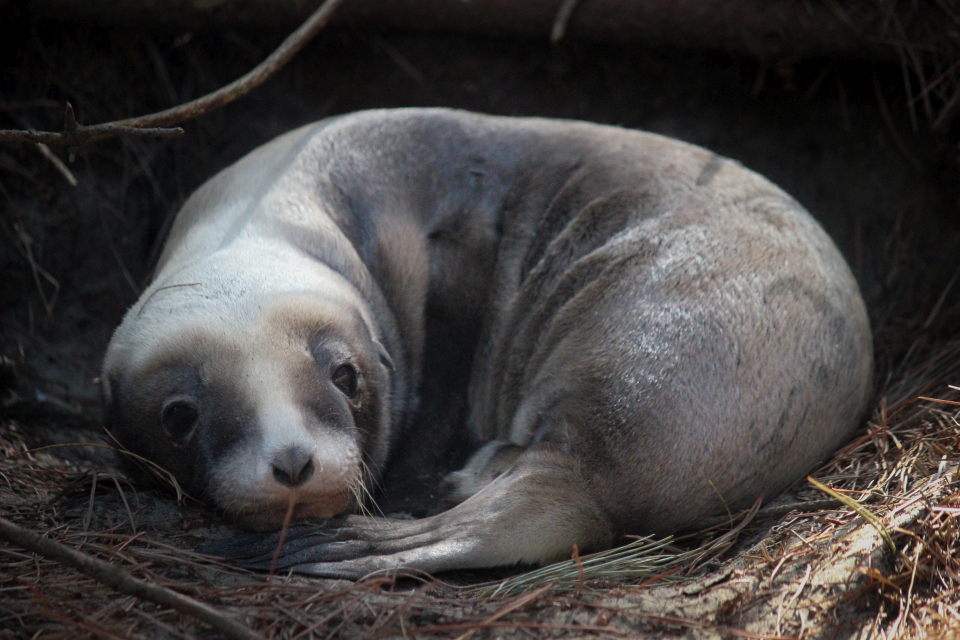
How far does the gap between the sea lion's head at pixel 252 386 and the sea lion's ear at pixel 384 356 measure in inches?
1.3

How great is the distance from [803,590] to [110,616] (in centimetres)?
187

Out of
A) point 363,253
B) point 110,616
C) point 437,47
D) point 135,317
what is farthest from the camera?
point 437,47

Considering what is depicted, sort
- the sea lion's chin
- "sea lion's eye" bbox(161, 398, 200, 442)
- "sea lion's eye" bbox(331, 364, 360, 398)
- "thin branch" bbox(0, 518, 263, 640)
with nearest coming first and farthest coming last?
"thin branch" bbox(0, 518, 263, 640)
the sea lion's chin
"sea lion's eye" bbox(161, 398, 200, 442)
"sea lion's eye" bbox(331, 364, 360, 398)

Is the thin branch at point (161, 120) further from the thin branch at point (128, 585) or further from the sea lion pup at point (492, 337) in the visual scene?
the thin branch at point (128, 585)

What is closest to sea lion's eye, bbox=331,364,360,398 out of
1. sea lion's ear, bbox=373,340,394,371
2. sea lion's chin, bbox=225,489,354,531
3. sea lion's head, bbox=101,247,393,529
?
sea lion's head, bbox=101,247,393,529

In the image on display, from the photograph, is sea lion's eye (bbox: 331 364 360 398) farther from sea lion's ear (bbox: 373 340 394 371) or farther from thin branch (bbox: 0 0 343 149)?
thin branch (bbox: 0 0 343 149)

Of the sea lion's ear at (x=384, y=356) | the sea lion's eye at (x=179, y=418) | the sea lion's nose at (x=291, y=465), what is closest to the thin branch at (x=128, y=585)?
the sea lion's nose at (x=291, y=465)

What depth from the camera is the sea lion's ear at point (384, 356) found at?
3270 millimetres

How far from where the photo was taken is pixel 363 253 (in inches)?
140

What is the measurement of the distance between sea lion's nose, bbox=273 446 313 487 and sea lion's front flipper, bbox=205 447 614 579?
23 centimetres

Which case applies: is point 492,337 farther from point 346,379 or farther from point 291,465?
point 291,465

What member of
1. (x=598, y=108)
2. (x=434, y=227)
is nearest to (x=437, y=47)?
(x=598, y=108)

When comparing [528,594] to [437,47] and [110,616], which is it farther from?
[437,47]

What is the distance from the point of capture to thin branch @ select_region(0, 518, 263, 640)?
Answer: 199 centimetres
